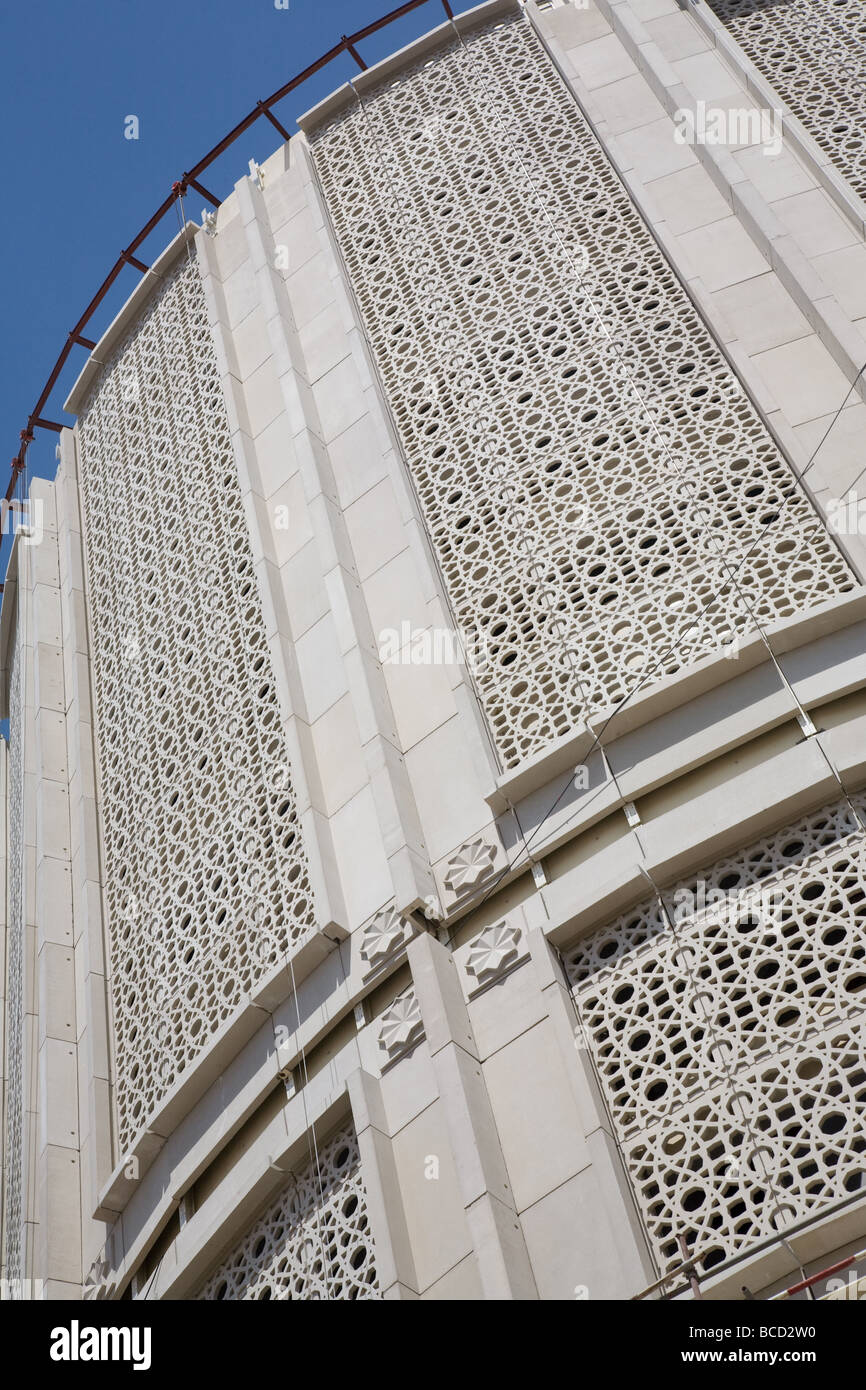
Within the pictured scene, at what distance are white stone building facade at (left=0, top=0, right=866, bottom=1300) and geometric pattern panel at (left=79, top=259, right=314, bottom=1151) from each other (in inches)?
1.4

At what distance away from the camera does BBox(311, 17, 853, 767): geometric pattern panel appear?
7.88m

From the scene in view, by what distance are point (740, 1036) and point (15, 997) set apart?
6505 mm

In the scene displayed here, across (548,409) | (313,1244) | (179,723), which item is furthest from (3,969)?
(548,409)

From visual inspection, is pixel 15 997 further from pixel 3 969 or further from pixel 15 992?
pixel 3 969

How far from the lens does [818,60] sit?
11.2m

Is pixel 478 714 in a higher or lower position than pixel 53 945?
lower

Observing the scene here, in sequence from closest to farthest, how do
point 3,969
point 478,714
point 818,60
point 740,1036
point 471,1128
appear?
1. point 740,1036
2. point 471,1128
3. point 478,714
4. point 818,60
5. point 3,969

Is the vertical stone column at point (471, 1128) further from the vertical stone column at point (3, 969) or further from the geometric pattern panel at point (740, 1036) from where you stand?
the vertical stone column at point (3, 969)

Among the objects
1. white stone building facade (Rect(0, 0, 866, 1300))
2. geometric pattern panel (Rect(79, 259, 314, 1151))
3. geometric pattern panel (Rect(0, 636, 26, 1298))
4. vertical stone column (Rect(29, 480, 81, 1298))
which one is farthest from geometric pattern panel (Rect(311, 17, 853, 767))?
geometric pattern panel (Rect(0, 636, 26, 1298))

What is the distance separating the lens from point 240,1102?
7.91 m

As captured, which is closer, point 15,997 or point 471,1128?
point 471,1128

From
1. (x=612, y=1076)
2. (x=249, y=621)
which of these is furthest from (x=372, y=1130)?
(x=249, y=621)

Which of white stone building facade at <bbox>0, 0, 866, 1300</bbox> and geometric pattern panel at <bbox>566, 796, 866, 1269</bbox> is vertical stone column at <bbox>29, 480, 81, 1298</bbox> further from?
geometric pattern panel at <bbox>566, 796, 866, 1269</bbox>

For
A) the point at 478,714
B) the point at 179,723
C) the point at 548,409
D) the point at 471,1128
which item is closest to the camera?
the point at 471,1128
